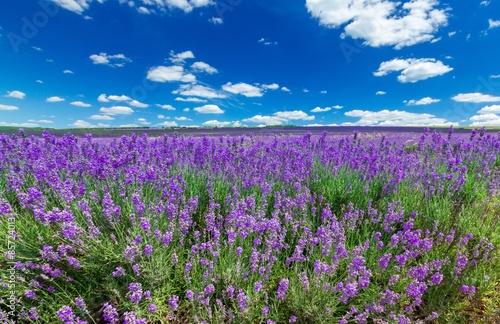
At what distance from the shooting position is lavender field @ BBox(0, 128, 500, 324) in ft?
6.25

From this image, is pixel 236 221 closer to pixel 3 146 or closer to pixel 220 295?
pixel 220 295

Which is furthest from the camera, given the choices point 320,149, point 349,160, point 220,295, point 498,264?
point 320,149

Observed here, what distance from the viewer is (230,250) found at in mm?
2018

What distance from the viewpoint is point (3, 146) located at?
377 centimetres

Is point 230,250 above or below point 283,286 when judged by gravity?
above

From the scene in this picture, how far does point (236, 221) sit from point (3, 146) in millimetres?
3586

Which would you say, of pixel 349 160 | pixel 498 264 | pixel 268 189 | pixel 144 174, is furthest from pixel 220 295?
pixel 349 160

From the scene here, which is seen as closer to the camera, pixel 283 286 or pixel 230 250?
pixel 283 286

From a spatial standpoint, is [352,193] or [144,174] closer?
[144,174]

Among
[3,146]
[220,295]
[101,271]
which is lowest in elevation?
[220,295]

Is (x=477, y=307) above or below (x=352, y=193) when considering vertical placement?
below

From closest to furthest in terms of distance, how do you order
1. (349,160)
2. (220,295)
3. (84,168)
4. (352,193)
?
(220,295) → (84,168) → (352,193) → (349,160)

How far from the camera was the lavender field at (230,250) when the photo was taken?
1.91 m

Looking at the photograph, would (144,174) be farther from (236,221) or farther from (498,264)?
(498,264)
